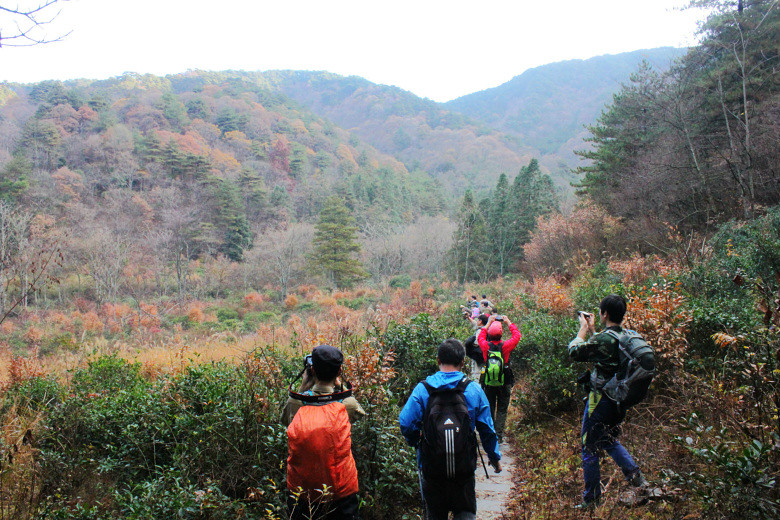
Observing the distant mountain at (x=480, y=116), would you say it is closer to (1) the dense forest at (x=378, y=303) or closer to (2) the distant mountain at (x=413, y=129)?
(2) the distant mountain at (x=413, y=129)

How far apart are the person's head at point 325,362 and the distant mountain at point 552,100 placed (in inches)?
4049

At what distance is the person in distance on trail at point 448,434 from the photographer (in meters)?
2.35

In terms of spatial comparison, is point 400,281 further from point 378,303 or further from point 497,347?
point 497,347

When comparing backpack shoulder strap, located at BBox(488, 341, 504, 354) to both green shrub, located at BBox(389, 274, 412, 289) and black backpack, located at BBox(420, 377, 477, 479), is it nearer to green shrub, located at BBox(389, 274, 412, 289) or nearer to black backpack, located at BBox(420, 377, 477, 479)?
black backpack, located at BBox(420, 377, 477, 479)

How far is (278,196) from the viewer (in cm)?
4462

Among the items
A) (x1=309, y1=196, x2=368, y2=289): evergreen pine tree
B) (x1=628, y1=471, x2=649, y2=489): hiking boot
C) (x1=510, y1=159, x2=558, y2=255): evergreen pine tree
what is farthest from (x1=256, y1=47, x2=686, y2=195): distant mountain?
(x1=628, y1=471, x2=649, y2=489): hiking boot

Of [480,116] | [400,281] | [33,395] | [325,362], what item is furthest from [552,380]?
[480,116]

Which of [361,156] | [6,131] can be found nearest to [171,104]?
[6,131]

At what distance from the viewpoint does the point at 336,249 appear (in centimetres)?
3272

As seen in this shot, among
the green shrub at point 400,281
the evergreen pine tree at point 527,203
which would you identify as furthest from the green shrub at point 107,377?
the evergreen pine tree at point 527,203

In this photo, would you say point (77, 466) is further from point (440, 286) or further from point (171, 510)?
point (440, 286)

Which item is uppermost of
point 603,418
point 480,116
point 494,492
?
point 480,116

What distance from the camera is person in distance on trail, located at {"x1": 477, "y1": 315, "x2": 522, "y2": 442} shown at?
15.7ft

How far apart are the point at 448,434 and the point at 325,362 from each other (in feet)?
2.69
